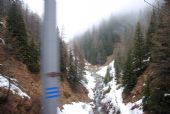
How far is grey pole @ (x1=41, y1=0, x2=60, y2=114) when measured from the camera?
3354 millimetres

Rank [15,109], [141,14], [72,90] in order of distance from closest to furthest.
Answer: [15,109] → [72,90] → [141,14]

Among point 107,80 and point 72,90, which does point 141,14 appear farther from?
point 72,90

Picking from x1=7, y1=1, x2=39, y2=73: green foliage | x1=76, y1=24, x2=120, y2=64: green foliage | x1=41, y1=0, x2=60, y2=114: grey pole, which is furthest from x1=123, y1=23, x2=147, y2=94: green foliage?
x1=76, y1=24, x2=120, y2=64: green foliage

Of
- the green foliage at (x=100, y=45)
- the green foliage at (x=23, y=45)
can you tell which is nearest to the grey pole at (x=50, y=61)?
the green foliage at (x=23, y=45)

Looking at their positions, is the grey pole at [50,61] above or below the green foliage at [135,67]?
above

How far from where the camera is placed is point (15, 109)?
81.1ft

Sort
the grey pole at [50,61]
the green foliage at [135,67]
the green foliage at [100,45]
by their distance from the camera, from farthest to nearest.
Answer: the green foliage at [100,45]
the green foliage at [135,67]
the grey pole at [50,61]

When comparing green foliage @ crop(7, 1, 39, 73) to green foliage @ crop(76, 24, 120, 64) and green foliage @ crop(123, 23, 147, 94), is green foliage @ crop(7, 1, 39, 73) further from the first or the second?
green foliage @ crop(76, 24, 120, 64)

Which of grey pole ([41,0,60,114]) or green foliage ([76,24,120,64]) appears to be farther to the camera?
green foliage ([76,24,120,64])

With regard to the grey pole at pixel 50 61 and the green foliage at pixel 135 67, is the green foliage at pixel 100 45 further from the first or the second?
the grey pole at pixel 50 61

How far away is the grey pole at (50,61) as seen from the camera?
3.35m

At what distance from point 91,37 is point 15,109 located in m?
176

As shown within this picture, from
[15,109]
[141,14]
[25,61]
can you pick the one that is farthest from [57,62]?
[141,14]

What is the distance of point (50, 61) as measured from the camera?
135 inches
